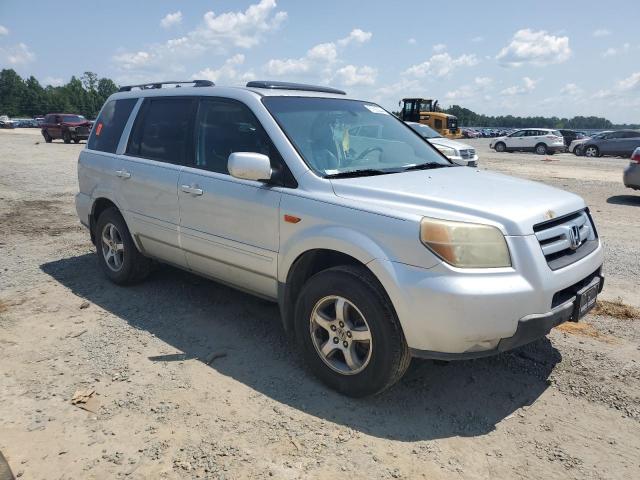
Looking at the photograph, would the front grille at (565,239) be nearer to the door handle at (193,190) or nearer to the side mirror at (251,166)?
the side mirror at (251,166)

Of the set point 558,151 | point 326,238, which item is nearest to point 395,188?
point 326,238

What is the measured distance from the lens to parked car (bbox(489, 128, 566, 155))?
101ft

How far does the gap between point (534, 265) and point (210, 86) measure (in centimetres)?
297

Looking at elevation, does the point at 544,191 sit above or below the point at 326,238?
above

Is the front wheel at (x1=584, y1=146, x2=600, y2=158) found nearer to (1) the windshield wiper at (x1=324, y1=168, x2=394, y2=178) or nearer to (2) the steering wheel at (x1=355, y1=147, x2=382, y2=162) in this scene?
(2) the steering wheel at (x1=355, y1=147, x2=382, y2=162)

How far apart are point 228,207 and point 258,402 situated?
1.40m

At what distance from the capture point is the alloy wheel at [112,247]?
5148 millimetres

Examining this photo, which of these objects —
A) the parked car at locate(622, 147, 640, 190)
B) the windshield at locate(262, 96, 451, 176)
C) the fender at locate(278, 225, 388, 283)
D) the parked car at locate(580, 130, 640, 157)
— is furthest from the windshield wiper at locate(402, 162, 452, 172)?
the parked car at locate(580, 130, 640, 157)

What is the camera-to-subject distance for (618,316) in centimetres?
453

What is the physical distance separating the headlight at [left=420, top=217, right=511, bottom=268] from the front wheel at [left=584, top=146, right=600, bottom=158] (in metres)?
29.3

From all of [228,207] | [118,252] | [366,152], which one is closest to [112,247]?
[118,252]

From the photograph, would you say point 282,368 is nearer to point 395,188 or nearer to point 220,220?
point 220,220

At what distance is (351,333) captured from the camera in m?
3.15

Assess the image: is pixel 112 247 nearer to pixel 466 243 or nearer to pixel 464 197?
pixel 464 197
